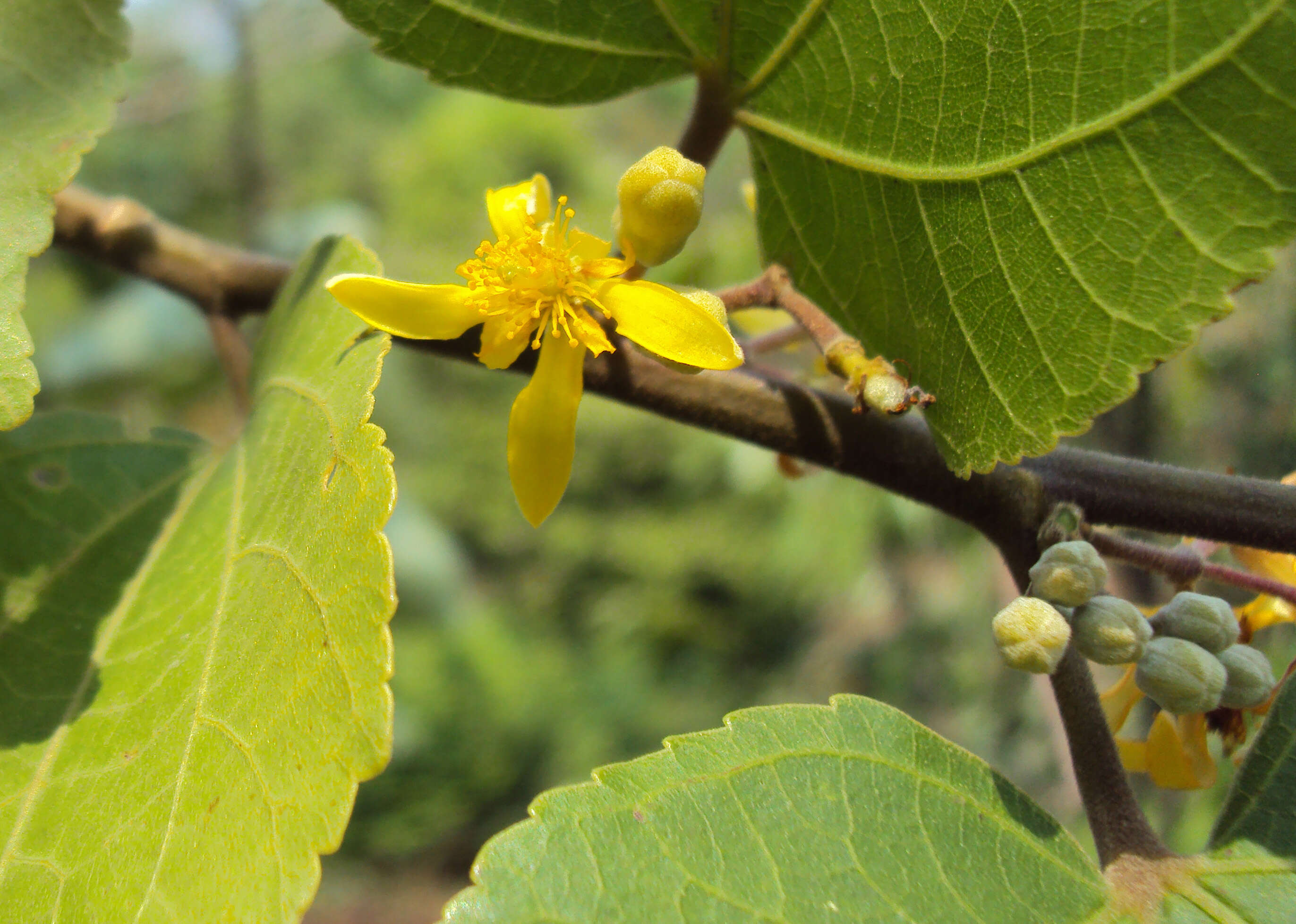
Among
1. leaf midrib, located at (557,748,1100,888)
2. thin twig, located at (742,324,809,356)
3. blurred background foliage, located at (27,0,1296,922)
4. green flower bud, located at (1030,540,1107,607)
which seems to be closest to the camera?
leaf midrib, located at (557,748,1100,888)

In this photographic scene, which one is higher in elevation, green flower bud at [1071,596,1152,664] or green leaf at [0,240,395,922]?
green flower bud at [1071,596,1152,664]

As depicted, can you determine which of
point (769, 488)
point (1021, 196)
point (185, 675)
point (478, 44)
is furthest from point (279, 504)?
point (769, 488)

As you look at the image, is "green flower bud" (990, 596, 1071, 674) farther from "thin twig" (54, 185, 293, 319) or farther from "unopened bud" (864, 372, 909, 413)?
"thin twig" (54, 185, 293, 319)

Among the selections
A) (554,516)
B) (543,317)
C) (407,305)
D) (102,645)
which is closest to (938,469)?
(543,317)

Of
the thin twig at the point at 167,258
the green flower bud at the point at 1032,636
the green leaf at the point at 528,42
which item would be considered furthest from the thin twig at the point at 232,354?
the green flower bud at the point at 1032,636

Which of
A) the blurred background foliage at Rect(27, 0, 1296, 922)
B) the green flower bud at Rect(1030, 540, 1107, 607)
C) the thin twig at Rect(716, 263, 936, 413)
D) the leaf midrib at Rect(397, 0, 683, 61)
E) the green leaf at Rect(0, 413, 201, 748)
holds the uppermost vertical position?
the leaf midrib at Rect(397, 0, 683, 61)

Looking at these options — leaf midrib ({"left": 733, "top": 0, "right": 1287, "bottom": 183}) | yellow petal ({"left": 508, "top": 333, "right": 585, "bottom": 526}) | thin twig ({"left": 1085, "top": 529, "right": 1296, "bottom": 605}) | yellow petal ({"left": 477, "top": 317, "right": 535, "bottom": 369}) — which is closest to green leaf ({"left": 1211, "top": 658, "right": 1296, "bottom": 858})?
thin twig ({"left": 1085, "top": 529, "right": 1296, "bottom": 605})

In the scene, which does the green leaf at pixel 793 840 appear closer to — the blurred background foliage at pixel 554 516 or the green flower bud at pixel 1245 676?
the green flower bud at pixel 1245 676
